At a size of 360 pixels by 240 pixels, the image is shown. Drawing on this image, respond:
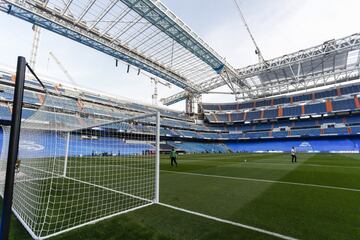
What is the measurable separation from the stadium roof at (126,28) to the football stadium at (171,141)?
0.44 ft

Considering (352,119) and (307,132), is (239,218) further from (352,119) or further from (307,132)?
(352,119)

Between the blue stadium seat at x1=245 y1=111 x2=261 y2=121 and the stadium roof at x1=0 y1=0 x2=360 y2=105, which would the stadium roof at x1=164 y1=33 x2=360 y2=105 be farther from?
the blue stadium seat at x1=245 y1=111 x2=261 y2=121

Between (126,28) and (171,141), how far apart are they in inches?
1161

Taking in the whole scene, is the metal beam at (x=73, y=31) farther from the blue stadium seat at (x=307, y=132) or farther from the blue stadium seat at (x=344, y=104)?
the blue stadium seat at (x=344, y=104)

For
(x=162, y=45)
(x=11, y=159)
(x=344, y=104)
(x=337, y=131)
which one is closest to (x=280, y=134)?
(x=337, y=131)

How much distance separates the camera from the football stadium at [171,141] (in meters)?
3.62

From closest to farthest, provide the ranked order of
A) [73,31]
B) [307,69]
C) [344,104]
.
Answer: [73,31] → [307,69] → [344,104]

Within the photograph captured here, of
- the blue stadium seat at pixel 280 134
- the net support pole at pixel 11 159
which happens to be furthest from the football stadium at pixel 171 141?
the blue stadium seat at pixel 280 134

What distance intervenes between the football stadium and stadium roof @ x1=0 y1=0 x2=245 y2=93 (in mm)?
134

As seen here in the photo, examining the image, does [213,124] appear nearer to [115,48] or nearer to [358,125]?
[358,125]

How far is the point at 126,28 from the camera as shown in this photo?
867 inches

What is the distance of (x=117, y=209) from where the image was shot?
4.61 m

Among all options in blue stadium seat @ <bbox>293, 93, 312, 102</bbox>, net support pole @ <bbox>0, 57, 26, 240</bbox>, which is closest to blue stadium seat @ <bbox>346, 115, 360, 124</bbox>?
blue stadium seat @ <bbox>293, 93, 312, 102</bbox>

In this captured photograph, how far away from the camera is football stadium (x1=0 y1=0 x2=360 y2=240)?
3.62 meters
